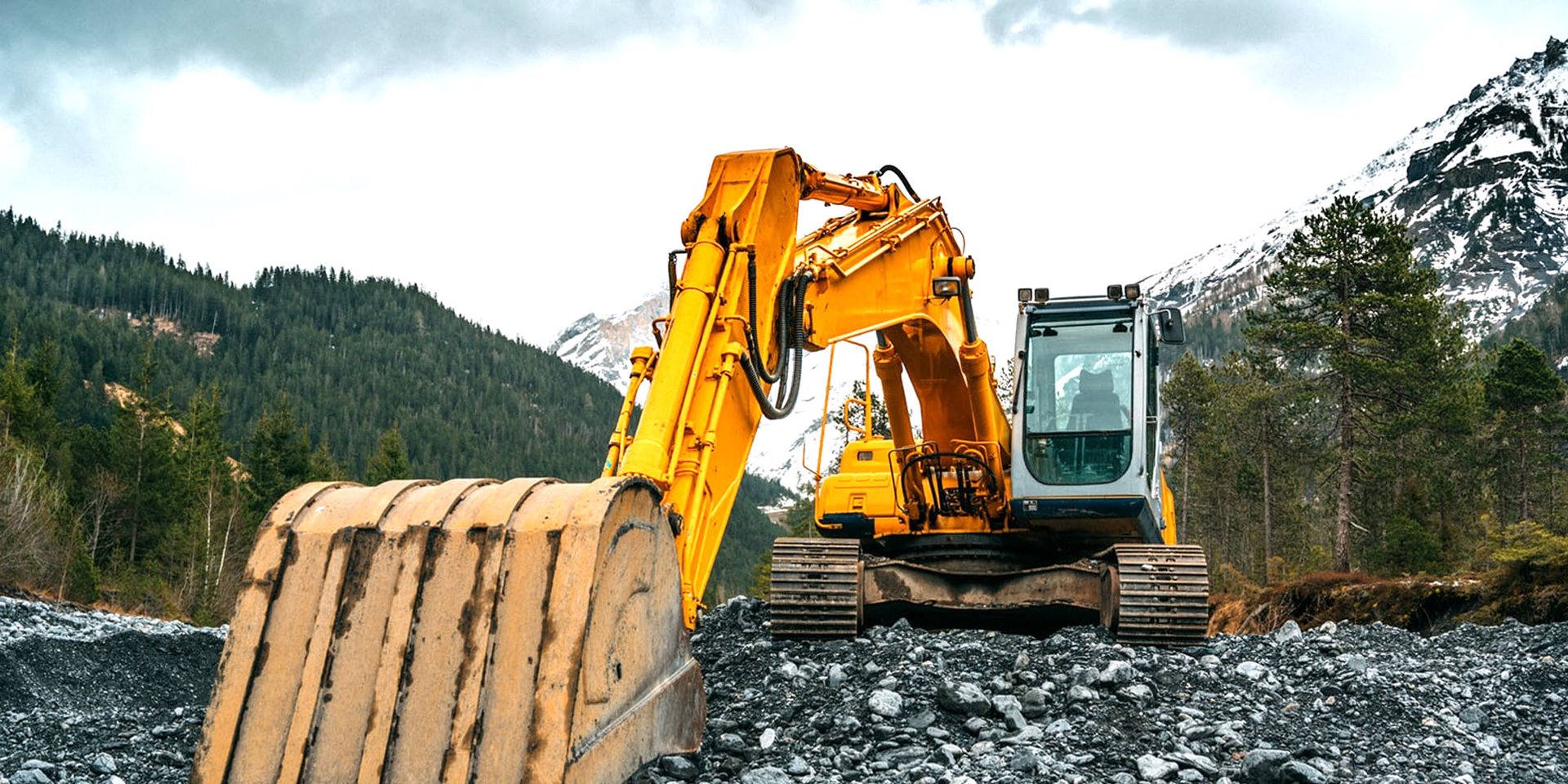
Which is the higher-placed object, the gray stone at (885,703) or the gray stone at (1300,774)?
the gray stone at (885,703)

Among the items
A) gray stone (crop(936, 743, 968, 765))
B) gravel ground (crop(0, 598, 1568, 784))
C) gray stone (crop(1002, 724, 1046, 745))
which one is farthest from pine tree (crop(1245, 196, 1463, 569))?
gray stone (crop(936, 743, 968, 765))

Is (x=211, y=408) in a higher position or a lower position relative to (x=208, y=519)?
higher

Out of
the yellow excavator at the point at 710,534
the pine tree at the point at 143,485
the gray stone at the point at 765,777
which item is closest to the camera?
the yellow excavator at the point at 710,534

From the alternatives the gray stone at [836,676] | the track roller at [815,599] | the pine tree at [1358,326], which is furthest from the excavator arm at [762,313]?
the pine tree at [1358,326]

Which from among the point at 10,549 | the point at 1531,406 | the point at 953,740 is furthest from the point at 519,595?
the point at 1531,406

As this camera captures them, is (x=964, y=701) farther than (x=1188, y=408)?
No

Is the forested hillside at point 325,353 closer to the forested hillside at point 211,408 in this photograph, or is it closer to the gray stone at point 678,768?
the forested hillside at point 211,408

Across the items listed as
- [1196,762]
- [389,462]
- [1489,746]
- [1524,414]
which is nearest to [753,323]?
[1196,762]

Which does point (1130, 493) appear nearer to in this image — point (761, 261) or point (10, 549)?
point (761, 261)

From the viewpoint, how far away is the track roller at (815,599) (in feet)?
30.3

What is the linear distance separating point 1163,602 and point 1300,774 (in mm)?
3338

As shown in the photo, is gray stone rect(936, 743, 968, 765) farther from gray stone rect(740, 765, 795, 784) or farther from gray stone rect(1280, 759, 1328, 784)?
gray stone rect(1280, 759, 1328, 784)

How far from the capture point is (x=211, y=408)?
2197 inches

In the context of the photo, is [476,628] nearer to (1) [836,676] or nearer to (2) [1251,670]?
(1) [836,676]
